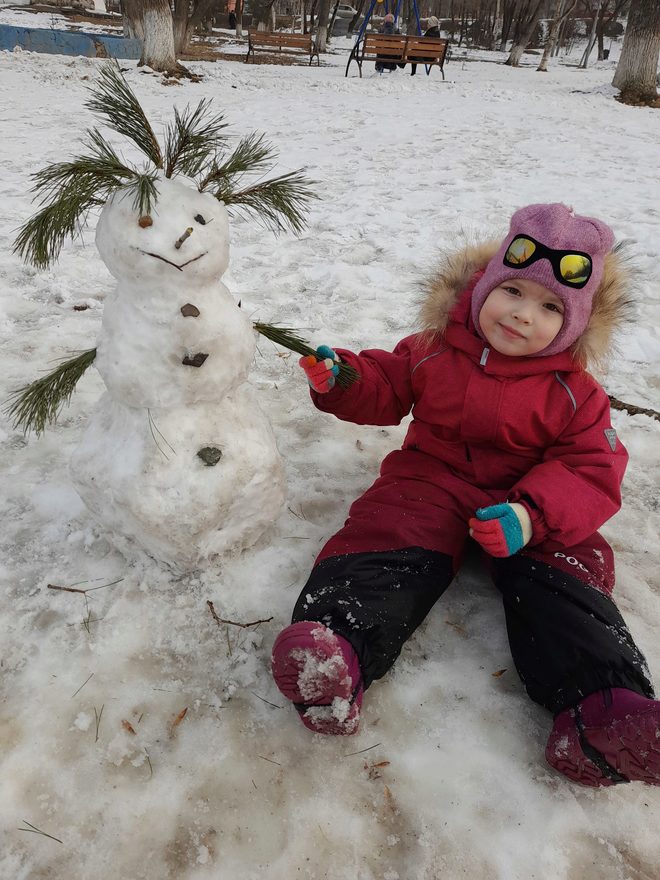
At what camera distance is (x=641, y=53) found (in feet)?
34.3

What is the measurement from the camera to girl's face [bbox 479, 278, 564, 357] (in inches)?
65.1

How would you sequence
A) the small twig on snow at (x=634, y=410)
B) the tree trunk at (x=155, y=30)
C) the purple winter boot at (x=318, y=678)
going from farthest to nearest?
the tree trunk at (x=155, y=30)
the small twig on snow at (x=634, y=410)
the purple winter boot at (x=318, y=678)

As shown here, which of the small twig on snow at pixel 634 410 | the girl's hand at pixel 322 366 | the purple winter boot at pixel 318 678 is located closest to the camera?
the purple winter boot at pixel 318 678

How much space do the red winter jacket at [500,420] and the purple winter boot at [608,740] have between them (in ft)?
1.42

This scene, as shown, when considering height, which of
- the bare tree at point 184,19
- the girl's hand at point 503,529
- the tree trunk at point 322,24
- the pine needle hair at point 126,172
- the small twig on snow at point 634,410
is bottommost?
the small twig on snow at point 634,410

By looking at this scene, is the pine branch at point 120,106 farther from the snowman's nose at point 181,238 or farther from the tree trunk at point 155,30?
the tree trunk at point 155,30

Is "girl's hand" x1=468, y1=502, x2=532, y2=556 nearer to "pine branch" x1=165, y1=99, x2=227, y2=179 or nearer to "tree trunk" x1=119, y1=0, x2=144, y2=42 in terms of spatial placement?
"pine branch" x1=165, y1=99, x2=227, y2=179

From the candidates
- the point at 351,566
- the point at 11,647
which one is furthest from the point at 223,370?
the point at 11,647

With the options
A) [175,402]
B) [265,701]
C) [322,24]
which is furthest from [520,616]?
[322,24]

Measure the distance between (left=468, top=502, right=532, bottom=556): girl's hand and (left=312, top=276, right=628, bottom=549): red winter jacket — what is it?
0.04 meters

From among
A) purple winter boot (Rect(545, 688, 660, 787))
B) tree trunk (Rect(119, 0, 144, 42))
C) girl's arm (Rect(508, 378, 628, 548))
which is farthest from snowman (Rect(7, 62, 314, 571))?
tree trunk (Rect(119, 0, 144, 42))

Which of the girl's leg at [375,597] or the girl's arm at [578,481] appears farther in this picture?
the girl's arm at [578,481]

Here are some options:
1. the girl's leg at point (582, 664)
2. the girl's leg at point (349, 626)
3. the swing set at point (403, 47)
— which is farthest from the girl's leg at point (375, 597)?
the swing set at point (403, 47)

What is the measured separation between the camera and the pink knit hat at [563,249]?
162 cm
